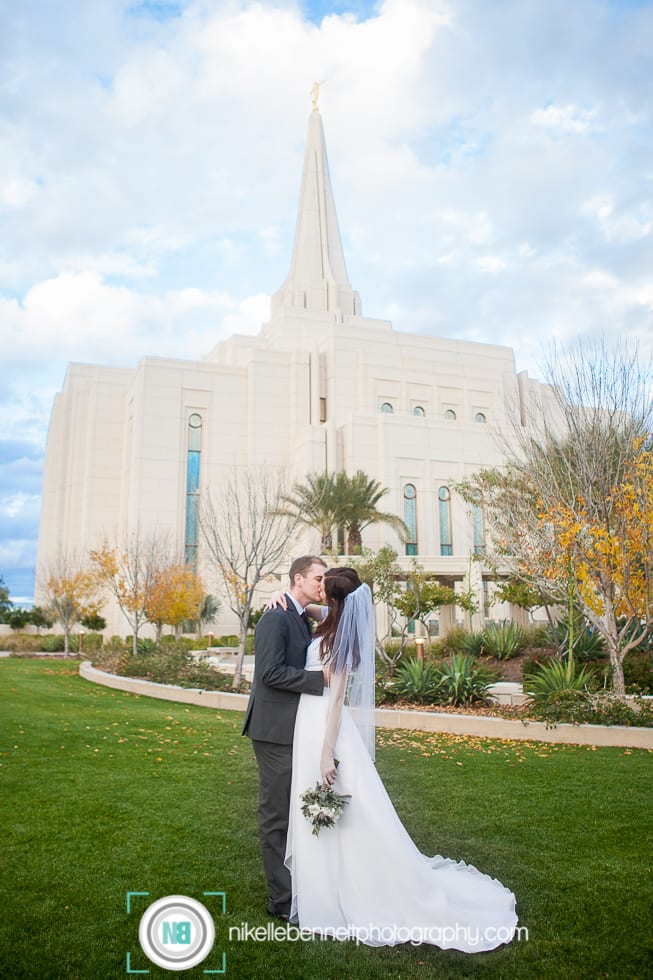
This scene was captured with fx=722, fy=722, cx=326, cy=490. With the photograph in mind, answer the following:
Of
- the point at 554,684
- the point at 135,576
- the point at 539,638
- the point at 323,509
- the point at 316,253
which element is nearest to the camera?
the point at 554,684

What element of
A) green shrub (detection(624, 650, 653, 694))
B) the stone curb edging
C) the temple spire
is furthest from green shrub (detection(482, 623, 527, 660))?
the temple spire

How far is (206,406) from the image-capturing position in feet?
125

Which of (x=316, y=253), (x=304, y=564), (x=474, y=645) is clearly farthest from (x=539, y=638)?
(x=316, y=253)

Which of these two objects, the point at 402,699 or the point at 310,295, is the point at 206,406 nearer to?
the point at 310,295

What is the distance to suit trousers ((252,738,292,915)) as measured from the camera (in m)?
3.93

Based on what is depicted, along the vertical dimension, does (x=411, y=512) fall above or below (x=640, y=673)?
above

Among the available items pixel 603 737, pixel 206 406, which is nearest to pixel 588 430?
pixel 603 737

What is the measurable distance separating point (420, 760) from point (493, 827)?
2616mm

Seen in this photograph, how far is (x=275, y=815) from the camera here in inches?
157

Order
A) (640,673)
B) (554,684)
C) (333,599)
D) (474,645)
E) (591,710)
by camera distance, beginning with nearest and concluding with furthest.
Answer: (333,599) < (591,710) < (554,684) < (640,673) < (474,645)

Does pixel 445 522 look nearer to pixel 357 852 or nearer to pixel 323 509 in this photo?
pixel 323 509

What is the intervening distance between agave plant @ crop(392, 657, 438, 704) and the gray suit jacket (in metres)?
7.80

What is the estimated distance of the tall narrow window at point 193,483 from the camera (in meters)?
36.4

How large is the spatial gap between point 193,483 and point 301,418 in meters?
6.57
